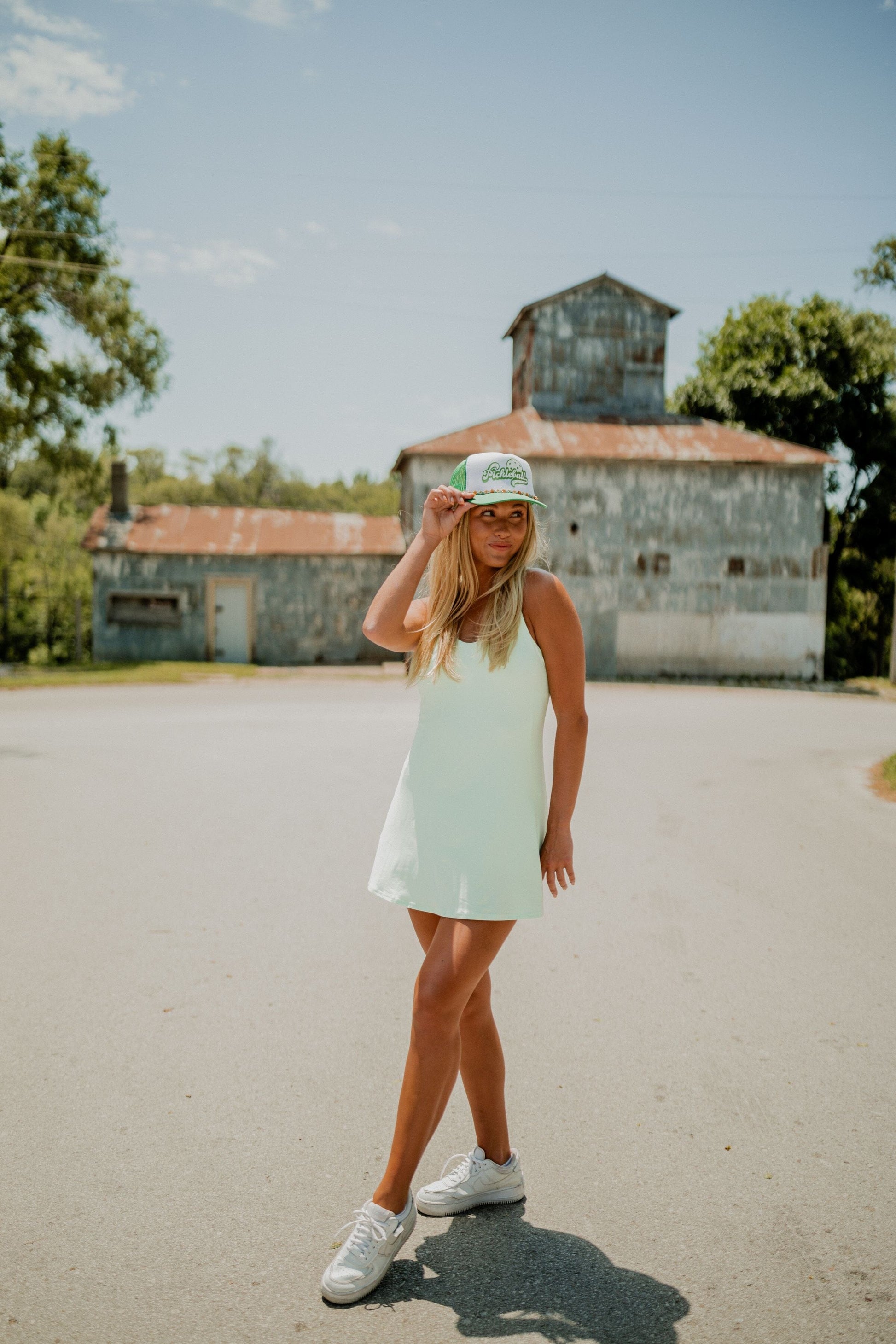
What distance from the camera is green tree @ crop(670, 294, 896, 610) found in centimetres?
3528

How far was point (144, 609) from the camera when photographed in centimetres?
3034

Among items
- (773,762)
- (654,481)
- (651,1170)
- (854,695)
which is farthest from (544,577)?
(654,481)

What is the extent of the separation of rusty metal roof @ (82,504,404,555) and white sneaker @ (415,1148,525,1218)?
90.8ft

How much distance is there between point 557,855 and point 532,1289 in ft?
3.66

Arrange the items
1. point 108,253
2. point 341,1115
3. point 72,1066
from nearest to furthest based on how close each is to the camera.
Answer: point 341,1115 < point 72,1066 < point 108,253

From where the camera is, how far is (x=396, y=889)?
293cm

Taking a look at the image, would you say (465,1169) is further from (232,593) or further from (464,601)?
(232,593)

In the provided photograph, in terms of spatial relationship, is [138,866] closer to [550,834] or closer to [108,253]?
[550,834]

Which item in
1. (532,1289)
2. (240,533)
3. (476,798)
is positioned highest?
(240,533)

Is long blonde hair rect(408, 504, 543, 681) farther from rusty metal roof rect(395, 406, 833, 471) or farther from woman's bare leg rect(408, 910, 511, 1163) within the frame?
rusty metal roof rect(395, 406, 833, 471)

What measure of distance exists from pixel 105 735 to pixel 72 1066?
9664 mm

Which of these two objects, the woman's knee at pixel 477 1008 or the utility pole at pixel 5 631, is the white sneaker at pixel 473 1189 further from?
the utility pole at pixel 5 631

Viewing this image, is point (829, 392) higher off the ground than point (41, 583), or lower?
higher

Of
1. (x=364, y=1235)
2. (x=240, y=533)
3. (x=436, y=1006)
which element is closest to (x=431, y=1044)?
(x=436, y=1006)
